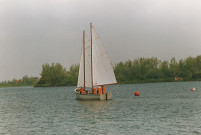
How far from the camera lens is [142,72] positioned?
15938 cm

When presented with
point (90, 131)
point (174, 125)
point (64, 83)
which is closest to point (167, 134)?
point (174, 125)

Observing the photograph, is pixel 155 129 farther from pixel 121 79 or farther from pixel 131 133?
pixel 121 79

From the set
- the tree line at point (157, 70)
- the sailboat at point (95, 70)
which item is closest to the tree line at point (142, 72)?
the tree line at point (157, 70)

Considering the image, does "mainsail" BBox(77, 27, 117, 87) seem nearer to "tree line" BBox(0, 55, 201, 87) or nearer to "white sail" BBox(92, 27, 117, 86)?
"white sail" BBox(92, 27, 117, 86)

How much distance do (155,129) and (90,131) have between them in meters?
5.25

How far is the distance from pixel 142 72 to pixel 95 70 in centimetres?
11570

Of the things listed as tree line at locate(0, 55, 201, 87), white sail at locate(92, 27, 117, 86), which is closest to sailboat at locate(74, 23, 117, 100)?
white sail at locate(92, 27, 117, 86)

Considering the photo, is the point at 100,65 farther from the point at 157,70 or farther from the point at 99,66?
the point at 157,70

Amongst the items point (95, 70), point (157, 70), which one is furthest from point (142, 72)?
point (95, 70)

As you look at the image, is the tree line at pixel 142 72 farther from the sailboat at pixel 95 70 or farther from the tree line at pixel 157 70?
the sailboat at pixel 95 70

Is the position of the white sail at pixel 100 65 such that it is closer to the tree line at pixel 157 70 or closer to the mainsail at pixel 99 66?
the mainsail at pixel 99 66

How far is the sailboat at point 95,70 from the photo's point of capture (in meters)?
45.3

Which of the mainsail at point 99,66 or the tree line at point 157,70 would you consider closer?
the mainsail at point 99,66

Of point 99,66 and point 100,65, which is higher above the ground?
point 100,65
